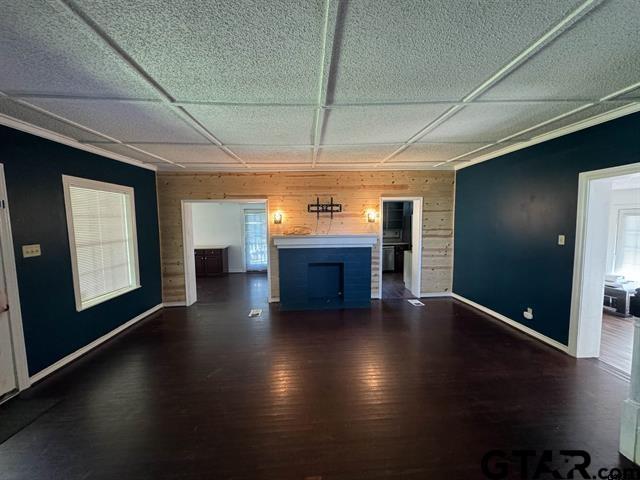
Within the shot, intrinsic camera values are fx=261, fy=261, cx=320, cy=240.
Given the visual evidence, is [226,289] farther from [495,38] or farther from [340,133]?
[495,38]

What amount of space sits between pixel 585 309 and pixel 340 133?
341cm

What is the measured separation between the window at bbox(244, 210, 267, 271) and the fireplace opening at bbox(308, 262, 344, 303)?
3790mm

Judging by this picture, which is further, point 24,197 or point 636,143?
point 24,197

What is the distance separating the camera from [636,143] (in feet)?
7.88

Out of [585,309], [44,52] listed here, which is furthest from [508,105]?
[44,52]

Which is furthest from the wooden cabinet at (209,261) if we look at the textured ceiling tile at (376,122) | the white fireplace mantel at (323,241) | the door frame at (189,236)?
the textured ceiling tile at (376,122)

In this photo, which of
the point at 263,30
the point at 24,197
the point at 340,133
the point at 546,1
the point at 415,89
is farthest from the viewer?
the point at 340,133

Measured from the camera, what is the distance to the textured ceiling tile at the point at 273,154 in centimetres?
352

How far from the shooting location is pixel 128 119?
7.97 ft

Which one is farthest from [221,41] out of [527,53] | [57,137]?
[57,137]

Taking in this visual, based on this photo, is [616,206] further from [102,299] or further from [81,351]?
[81,351]

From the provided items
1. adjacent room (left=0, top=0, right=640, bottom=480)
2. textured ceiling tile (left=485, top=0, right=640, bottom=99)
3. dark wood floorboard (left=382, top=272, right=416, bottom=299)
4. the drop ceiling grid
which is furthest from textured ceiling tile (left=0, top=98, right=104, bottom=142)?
dark wood floorboard (left=382, top=272, right=416, bottom=299)

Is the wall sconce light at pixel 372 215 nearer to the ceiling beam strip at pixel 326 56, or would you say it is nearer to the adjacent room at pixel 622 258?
the ceiling beam strip at pixel 326 56

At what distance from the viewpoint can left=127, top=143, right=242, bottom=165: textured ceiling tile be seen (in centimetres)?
333
